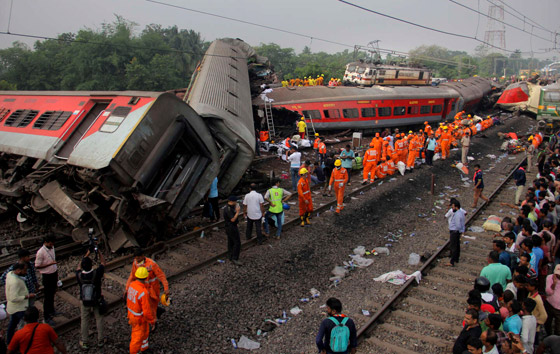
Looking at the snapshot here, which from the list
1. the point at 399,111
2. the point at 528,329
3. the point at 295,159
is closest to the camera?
the point at 528,329

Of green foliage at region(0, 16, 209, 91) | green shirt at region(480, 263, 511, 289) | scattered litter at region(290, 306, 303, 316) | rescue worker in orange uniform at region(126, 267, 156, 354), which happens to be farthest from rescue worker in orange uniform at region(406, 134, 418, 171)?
green foliage at region(0, 16, 209, 91)

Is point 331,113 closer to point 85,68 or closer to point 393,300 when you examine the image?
point 393,300

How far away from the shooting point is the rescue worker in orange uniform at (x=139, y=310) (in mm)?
4754

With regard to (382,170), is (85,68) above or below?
above

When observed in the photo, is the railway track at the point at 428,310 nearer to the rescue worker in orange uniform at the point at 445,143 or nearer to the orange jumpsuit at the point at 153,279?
the orange jumpsuit at the point at 153,279

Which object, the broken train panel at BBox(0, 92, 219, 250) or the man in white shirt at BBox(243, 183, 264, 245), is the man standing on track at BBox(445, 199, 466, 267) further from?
the broken train panel at BBox(0, 92, 219, 250)

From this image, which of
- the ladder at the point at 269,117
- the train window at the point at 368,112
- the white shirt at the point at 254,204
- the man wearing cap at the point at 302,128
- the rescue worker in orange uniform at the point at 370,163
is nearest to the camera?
the white shirt at the point at 254,204

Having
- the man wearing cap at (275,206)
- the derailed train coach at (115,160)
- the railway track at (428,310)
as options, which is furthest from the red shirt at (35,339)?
the man wearing cap at (275,206)

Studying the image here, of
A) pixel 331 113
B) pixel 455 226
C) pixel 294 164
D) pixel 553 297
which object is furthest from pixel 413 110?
pixel 553 297

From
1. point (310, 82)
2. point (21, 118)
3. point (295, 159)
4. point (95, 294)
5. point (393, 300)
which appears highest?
point (310, 82)

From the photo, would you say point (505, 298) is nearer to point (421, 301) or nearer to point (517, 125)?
point (421, 301)

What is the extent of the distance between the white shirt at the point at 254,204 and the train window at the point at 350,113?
1239 centimetres

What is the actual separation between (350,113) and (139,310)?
1642cm

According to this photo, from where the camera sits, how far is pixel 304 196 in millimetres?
9211
